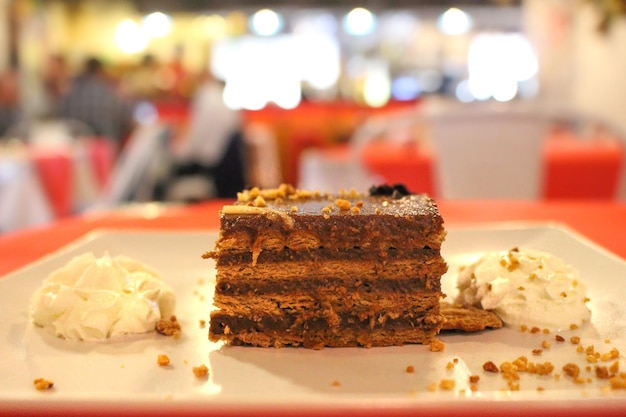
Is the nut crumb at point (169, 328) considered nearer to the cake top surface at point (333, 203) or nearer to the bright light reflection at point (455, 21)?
the cake top surface at point (333, 203)

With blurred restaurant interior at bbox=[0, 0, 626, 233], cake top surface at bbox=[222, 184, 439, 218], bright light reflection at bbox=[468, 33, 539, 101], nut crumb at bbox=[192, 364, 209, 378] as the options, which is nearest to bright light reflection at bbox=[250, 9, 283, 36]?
blurred restaurant interior at bbox=[0, 0, 626, 233]

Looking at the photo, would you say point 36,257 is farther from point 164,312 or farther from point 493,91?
point 493,91

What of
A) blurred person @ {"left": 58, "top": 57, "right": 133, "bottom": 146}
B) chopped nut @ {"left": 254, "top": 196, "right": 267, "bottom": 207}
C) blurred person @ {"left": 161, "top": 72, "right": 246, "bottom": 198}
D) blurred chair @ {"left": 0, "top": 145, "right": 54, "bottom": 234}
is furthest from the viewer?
blurred person @ {"left": 58, "top": 57, "right": 133, "bottom": 146}

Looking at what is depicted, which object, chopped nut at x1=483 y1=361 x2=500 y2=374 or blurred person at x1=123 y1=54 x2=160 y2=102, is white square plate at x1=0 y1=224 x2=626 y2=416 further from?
blurred person at x1=123 y1=54 x2=160 y2=102

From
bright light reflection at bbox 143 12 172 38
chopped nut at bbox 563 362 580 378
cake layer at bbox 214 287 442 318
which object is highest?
bright light reflection at bbox 143 12 172 38

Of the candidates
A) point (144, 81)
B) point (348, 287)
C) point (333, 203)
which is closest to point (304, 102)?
point (144, 81)

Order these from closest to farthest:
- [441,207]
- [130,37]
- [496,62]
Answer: [441,207] → [130,37] → [496,62]

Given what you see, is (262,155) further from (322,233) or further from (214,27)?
(214,27)
